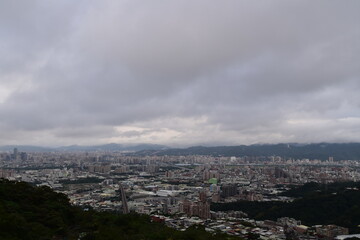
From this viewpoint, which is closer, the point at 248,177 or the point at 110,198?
the point at 110,198

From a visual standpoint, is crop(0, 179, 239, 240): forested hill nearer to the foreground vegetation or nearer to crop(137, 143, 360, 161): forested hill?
the foreground vegetation

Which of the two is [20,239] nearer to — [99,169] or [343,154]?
[99,169]

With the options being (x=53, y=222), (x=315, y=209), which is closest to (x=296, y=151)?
(x=315, y=209)

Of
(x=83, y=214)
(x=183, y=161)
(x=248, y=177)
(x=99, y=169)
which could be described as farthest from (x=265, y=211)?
(x=183, y=161)

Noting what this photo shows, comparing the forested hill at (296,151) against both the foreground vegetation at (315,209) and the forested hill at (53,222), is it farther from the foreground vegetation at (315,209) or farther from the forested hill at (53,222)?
the forested hill at (53,222)

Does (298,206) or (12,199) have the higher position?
(12,199)

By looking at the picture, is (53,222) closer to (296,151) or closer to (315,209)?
(315,209)

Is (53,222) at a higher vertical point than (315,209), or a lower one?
higher

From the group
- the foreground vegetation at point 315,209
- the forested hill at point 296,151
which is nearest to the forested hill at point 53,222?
the foreground vegetation at point 315,209
